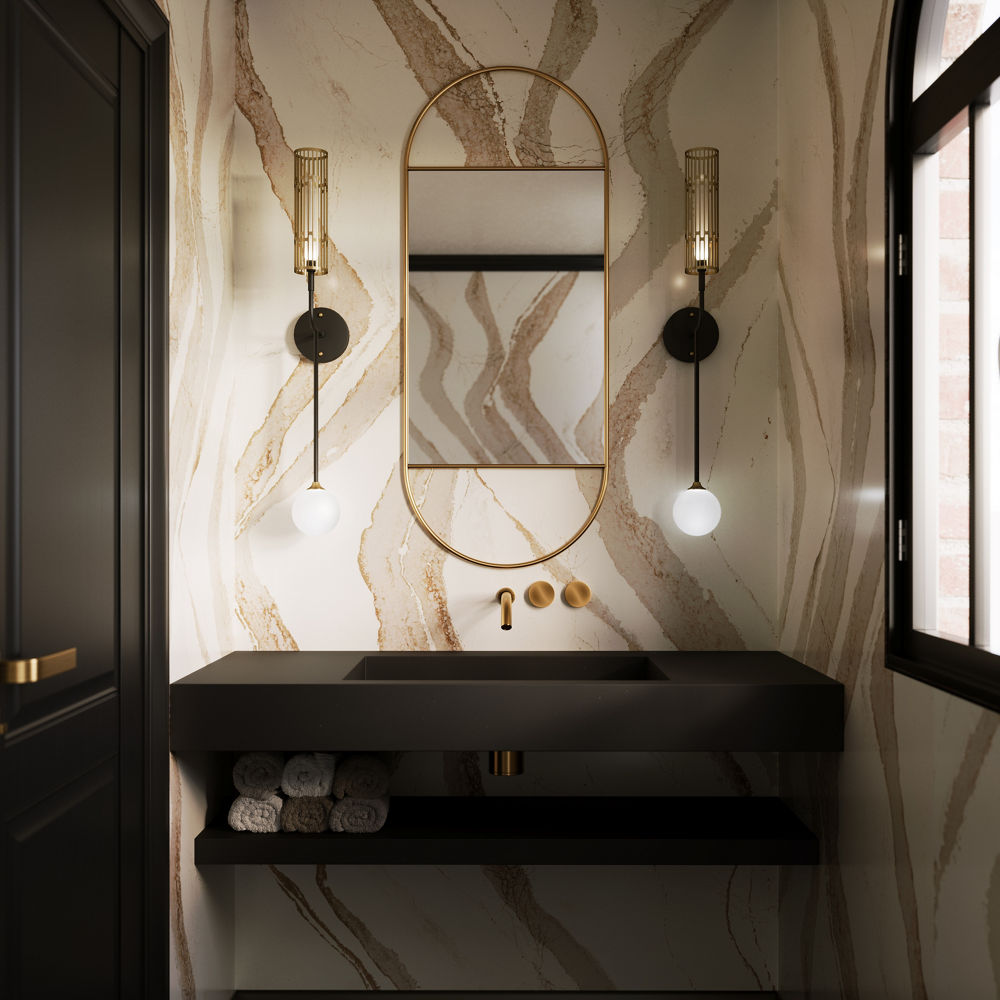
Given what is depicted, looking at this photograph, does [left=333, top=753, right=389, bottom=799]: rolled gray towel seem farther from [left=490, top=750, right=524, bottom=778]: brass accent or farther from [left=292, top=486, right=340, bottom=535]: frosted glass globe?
[left=292, top=486, right=340, bottom=535]: frosted glass globe

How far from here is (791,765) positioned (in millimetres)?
2039

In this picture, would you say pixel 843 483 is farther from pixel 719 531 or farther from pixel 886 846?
pixel 886 846

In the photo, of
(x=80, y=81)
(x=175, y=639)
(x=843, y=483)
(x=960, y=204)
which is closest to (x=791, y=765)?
(x=843, y=483)

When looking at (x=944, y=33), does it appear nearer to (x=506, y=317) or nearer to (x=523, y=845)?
(x=506, y=317)

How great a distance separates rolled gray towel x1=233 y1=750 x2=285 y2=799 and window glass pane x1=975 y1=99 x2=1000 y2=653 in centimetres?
139

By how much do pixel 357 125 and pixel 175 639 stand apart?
1.30 meters

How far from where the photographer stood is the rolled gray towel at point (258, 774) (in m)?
1.88

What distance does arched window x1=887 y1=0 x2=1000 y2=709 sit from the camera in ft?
4.26

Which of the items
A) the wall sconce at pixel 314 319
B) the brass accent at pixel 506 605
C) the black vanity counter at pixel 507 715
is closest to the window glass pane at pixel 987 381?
the black vanity counter at pixel 507 715

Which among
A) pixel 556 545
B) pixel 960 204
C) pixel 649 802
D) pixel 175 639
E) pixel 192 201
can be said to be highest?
pixel 192 201

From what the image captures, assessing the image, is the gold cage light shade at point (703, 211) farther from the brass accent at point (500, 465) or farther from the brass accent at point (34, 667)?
the brass accent at point (34, 667)

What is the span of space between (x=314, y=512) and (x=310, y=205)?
694 millimetres

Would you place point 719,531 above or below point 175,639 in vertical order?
above

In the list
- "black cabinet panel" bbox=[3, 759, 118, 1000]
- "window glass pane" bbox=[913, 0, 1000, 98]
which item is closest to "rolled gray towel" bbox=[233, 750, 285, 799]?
"black cabinet panel" bbox=[3, 759, 118, 1000]
